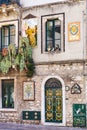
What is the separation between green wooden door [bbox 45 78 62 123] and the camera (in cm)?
1967

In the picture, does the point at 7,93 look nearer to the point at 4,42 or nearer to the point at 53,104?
the point at 4,42

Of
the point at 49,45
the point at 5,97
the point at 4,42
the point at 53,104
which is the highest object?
the point at 4,42

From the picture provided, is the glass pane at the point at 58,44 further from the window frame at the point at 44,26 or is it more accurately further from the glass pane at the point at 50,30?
the glass pane at the point at 50,30

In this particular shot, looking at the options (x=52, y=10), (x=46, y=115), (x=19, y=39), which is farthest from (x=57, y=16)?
(x=46, y=115)

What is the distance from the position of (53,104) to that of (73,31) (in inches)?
156

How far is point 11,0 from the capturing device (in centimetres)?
2130

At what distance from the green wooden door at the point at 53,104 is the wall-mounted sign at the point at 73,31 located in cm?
265

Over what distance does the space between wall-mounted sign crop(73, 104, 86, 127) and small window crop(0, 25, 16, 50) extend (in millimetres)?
5443

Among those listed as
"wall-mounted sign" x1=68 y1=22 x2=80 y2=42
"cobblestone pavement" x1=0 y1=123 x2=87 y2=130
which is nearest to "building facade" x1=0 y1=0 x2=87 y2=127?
"wall-mounted sign" x1=68 y1=22 x2=80 y2=42

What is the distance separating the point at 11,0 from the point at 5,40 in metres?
2.30

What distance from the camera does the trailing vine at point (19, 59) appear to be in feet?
66.6

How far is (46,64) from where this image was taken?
2014 centimetres

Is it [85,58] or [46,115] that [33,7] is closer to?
[85,58]

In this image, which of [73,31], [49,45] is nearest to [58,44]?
[49,45]
